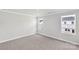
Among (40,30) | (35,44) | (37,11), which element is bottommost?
(35,44)

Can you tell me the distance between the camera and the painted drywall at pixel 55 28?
2229 millimetres

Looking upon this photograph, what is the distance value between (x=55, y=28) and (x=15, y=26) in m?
0.94

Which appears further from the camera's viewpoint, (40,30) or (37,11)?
(40,30)

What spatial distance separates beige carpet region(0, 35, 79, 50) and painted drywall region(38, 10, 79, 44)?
0.13m

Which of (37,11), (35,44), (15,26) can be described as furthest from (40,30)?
(15,26)

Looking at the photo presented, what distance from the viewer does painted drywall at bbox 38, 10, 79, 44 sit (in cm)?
223

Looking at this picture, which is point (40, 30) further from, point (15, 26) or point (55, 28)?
point (15, 26)

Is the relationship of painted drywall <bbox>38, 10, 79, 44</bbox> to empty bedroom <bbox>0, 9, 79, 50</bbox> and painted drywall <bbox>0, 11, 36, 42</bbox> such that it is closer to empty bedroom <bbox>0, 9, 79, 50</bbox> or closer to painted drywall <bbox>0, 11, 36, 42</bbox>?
empty bedroom <bbox>0, 9, 79, 50</bbox>

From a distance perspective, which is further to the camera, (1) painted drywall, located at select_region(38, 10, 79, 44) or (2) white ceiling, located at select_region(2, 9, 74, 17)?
(1) painted drywall, located at select_region(38, 10, 79, 44)

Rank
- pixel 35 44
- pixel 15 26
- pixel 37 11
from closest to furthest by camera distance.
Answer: pixel 37 11 < pixel 35 44 < pixel 15 26

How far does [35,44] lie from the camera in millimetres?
2172

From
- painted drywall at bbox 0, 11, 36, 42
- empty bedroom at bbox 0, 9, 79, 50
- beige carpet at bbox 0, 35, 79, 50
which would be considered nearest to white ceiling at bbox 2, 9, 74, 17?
empty bedroom at bbox 0, 9, 79, 50

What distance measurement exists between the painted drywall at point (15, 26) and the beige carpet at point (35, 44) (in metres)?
0.13

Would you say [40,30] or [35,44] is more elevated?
[40,30]
